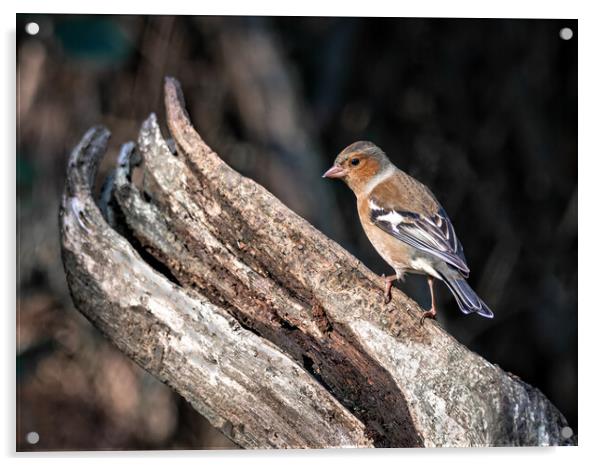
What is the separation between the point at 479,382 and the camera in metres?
3.54

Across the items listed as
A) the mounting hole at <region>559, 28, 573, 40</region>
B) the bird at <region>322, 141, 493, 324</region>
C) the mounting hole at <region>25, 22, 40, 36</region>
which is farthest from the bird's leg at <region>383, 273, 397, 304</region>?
the mounting hole at <region>25, 22, 40, 36</region>

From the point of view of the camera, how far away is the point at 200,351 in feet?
12.0

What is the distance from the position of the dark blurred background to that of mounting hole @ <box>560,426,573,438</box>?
14 centimetres

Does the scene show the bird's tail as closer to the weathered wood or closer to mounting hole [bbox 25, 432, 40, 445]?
the weathered wood

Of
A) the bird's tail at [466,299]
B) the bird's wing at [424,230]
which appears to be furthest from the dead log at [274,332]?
the bird's wing at [424,230]

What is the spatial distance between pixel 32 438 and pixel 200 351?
32.3 inches

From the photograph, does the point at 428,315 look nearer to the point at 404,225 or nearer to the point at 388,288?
the point at 388,288

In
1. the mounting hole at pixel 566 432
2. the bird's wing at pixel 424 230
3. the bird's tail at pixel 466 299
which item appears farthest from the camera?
the mounting hole at pixel 566 432

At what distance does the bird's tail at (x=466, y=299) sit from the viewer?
141 inches

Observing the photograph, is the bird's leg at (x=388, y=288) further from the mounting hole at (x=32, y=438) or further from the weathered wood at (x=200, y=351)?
the mounting hole at (x=32, y=438)

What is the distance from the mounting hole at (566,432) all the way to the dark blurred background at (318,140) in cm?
14

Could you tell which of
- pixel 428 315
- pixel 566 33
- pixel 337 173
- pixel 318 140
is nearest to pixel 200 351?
pixel 428 315

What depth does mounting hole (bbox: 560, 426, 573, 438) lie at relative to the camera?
12.6 ft

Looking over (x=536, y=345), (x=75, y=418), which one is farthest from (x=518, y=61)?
(x=75, y=418)
